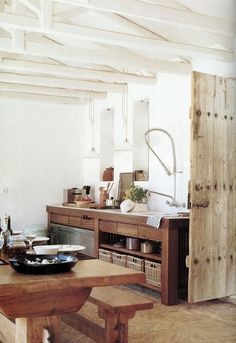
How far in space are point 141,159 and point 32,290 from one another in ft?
17.9

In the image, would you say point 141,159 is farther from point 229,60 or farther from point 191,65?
point 229,60

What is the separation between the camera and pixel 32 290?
2.89 metres

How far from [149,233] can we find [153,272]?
0.46 meters

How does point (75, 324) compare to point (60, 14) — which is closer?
point (75, 324)

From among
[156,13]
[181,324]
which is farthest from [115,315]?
[156,13]

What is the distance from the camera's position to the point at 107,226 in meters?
7.02

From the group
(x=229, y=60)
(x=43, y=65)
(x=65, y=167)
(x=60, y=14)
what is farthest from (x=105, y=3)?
(x=65, y=167)

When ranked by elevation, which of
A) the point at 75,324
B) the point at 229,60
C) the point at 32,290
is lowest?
the point at 75,324

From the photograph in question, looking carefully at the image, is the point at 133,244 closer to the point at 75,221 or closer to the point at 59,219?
the point at 75,221

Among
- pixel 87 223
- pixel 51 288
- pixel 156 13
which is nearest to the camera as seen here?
pixel 51 288

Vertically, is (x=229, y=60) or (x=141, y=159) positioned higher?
(x=229, y=60)

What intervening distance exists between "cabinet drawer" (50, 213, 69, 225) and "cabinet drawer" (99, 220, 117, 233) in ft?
4.30

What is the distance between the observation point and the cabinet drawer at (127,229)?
634 cm

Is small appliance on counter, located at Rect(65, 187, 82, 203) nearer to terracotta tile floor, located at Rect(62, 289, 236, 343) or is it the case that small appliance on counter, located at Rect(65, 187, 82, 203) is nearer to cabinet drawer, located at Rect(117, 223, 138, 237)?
cabinet drawer, located at Rect(117, 223, 138, 237)
